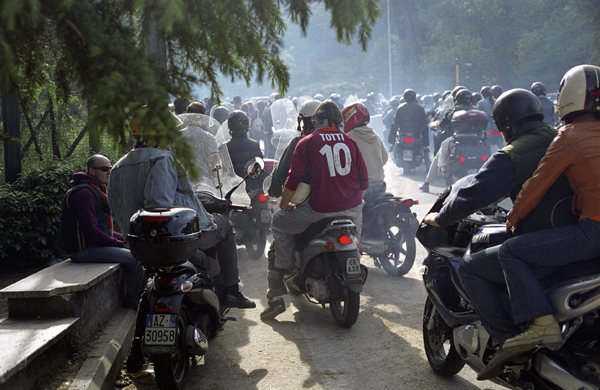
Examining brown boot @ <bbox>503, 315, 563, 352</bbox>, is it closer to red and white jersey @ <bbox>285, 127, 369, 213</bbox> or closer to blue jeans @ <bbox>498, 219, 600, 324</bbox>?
blue jeans @ <bbox>498, 219, 600, 324</bbox>

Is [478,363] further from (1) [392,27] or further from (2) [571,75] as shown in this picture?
(1) [392,27]

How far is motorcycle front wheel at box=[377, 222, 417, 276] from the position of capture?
702cm

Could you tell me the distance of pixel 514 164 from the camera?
3.41 meters

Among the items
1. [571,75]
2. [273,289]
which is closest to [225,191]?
[273,289]

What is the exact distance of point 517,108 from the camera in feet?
11.6

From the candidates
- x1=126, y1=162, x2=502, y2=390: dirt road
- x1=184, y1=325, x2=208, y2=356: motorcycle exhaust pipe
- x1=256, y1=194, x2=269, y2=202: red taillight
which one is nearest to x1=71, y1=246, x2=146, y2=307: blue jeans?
x1=126, y1=162, x2=502, y2=390: dirt road

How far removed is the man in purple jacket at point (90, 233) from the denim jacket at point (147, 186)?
0.59 m

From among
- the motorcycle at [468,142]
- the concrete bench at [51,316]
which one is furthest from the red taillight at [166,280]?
the motorcycle at [468,142]

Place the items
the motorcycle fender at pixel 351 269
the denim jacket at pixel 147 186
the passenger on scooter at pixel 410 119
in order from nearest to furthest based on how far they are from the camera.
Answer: the denim jacket at pixel 147 186
the motorcycle fender at pixel 351 269
the passenger on scooter at pixel 410 119

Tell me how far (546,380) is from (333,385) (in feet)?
4.95

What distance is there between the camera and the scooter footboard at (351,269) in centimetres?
512

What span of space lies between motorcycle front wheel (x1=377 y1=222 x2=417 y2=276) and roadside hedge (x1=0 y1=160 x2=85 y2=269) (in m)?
3.64

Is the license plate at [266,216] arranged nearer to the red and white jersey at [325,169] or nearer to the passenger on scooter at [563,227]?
the red and white jersey at [325,169]

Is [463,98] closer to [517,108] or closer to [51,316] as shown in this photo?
[517,108]
